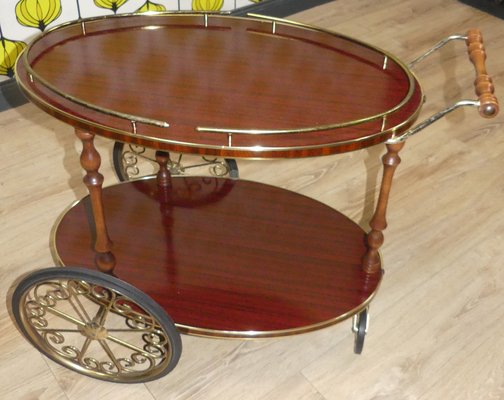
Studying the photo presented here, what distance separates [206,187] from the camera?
1.97 m

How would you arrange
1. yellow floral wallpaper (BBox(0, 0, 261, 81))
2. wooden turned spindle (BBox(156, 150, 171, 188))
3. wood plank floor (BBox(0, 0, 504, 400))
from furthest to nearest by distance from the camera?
yellow floral wallpaper (BBox(0, 0, 261, 81))
wooden turned spindle (BBox(156, 150, 171, 188))
wood plank floor (BBox(0, 0, 504, 400))

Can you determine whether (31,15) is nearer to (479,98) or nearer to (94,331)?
(94,331)

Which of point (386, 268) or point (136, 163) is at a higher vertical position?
point (136, 163)

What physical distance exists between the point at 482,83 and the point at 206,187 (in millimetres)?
877

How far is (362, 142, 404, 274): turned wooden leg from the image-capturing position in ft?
4.74

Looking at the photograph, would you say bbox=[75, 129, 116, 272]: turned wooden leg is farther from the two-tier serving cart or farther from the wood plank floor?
the wood plank floor

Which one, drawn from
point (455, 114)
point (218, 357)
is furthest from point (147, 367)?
point (455, 114)

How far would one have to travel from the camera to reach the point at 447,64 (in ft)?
9.79

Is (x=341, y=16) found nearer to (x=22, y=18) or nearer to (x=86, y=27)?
(x=22, y=18)

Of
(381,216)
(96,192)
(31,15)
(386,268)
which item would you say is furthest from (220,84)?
(31,15)

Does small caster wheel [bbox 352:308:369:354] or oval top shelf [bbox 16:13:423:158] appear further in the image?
small caster wheel [bbox 352:308:369:354]

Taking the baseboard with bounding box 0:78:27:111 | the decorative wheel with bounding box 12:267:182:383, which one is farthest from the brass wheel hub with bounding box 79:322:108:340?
the baseboard with bounding box 0:78:27:111

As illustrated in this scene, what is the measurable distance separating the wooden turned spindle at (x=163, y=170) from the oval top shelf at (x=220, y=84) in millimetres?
344

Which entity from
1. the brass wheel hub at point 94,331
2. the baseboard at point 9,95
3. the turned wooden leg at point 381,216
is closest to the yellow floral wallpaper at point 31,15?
the baseboard at point 9,95
